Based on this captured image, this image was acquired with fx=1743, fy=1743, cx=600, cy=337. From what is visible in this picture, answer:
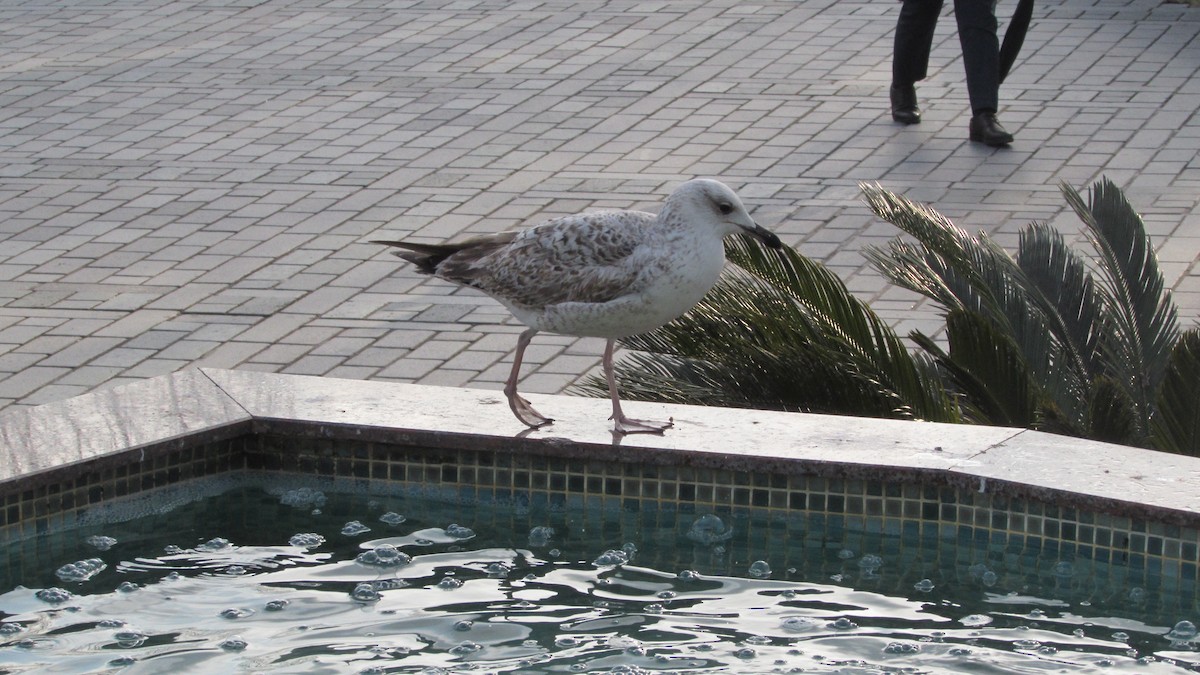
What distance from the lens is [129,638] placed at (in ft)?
14.5

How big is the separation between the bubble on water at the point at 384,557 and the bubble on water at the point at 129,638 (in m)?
0.68

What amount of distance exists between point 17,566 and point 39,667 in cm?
69

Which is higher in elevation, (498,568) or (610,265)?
(610,265)

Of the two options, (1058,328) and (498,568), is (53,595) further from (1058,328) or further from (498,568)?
(1058,328)

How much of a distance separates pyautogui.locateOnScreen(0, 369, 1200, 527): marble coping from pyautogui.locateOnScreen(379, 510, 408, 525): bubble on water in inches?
8.3

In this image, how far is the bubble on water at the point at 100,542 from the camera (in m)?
5.01

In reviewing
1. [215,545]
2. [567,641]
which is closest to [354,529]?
[215,545]

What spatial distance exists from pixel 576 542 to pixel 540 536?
11 centimetres

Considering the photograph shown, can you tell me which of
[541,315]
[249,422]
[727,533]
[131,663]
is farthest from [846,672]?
[249,422]

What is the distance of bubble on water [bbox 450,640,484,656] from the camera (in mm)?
4320

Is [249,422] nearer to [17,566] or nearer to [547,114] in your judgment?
[17,566]

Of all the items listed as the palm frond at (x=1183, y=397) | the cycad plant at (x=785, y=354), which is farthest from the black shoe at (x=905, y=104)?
the palm frond at (x=1183, y=397)

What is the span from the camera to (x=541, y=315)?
491cm

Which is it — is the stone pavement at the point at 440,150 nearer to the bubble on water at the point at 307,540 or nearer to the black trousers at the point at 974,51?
the black trousers at the point at 974,51
